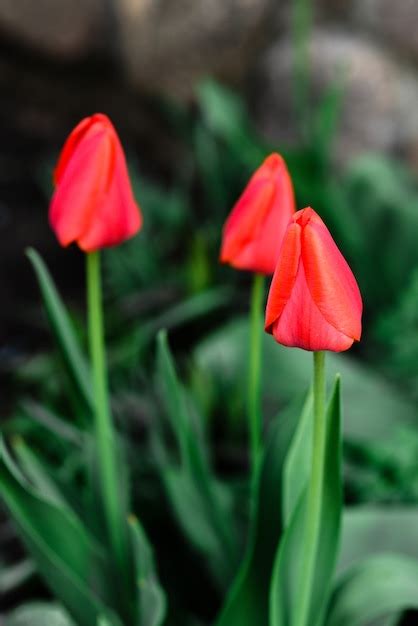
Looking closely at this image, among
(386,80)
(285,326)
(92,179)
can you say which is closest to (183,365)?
(386,80)

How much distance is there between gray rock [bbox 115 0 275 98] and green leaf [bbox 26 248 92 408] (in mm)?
1389

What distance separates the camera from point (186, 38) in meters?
2.34

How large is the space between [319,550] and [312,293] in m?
0.37

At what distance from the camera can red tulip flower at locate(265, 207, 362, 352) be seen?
62 cm

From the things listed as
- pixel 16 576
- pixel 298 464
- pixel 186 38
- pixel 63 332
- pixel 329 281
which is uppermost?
pixel 186 38

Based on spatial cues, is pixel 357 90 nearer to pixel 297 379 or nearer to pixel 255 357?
pixel 297 379

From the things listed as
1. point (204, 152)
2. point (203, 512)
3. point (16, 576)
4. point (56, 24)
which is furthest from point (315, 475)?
point (56, 24)

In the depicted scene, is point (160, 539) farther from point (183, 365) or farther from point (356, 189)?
point (356, 189)

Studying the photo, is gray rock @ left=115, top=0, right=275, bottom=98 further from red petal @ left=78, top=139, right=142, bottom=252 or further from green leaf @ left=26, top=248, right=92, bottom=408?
red petal @ left=78, top=139, right=142, bottom=252

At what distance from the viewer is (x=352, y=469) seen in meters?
1.44

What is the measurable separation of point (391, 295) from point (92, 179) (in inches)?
47.6

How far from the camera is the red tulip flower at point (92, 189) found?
79cm

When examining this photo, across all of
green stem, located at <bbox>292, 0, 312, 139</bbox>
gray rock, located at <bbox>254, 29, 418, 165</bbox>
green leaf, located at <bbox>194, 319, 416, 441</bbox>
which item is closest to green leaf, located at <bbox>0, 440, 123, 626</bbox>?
green leaf, located at <bbox>194, 319, 416, 441</bbox>

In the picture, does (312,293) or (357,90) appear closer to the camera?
(312,293)
